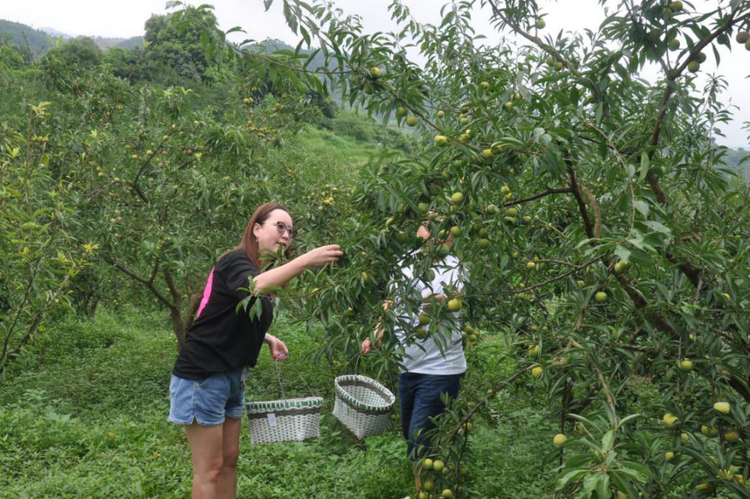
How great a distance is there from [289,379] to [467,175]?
206 inches

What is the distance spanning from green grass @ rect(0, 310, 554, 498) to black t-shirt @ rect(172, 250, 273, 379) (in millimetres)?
311

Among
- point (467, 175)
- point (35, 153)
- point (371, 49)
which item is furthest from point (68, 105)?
point (467, 175)

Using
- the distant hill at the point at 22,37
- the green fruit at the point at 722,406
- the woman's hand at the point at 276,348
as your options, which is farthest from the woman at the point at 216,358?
the distant hill at the point at 22,37

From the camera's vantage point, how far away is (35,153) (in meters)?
5.87

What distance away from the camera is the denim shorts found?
8.84 feet

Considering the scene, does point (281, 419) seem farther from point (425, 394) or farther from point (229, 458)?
point (425, 394)

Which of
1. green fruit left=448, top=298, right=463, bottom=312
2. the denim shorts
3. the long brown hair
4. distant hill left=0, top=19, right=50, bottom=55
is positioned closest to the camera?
green fruit left=448, top=298, right=463, bottom=312

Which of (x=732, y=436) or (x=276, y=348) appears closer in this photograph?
(x=732, y=436)

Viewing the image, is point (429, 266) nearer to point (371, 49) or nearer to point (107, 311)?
point (371, 49)

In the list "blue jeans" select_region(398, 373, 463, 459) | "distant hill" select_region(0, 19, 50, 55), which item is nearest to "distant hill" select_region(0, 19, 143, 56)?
"distant hill" select_region(0, 19, 50, 55)

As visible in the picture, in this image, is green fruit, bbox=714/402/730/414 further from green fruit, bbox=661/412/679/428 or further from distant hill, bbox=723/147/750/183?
distant hill, bbox=723/147/750/183

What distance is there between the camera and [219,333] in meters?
2.72

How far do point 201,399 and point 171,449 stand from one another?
201cm

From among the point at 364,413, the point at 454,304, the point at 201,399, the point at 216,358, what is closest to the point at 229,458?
the point at 201,399
